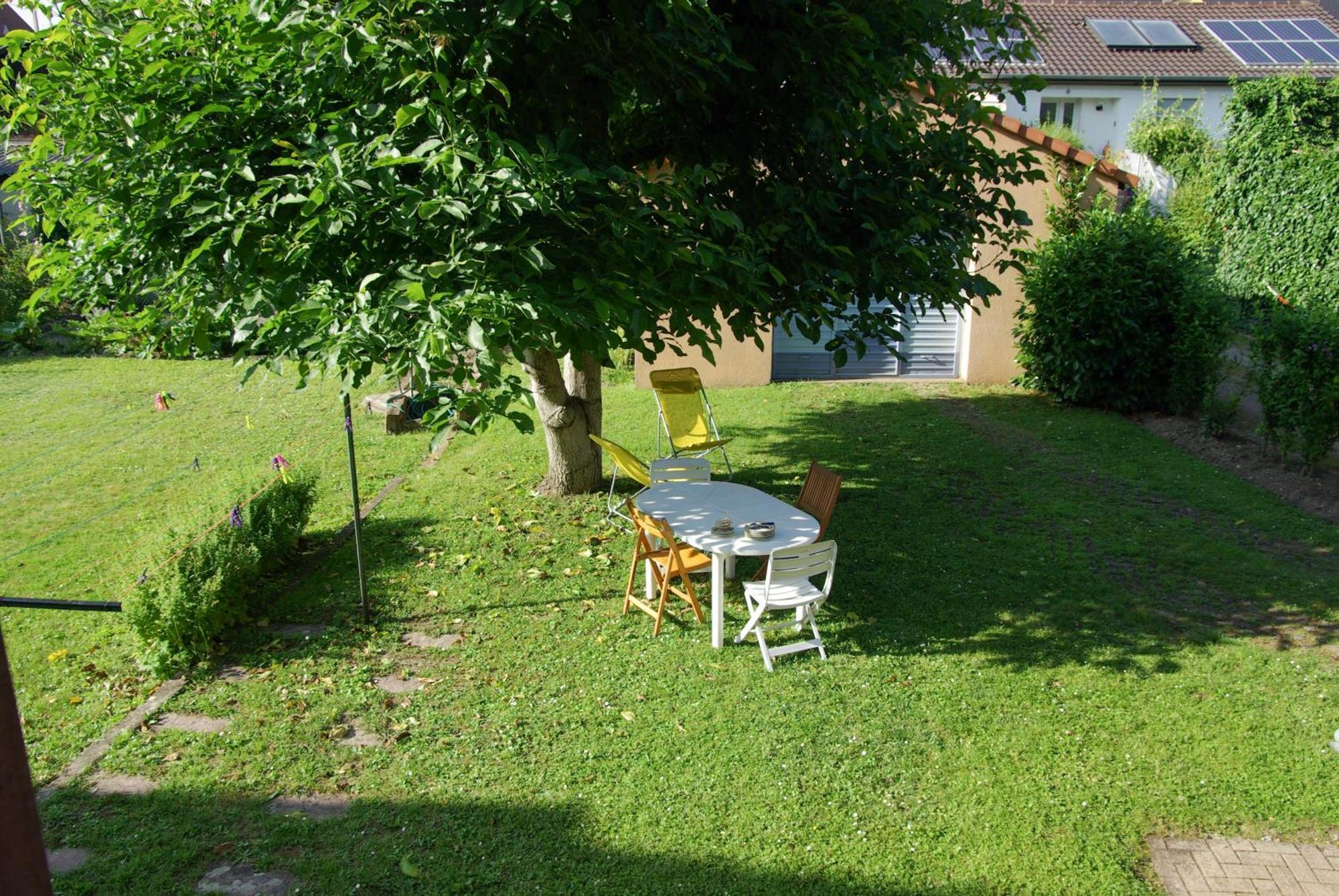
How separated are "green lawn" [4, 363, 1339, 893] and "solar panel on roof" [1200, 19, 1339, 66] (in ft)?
67.2

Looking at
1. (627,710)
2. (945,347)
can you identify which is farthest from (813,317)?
(945,347)

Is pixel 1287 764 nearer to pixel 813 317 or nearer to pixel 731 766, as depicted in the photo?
pixel 731 766

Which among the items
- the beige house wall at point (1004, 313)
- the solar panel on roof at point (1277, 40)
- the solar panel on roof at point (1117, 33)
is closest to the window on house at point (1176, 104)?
the solar panel on roof at point (1277, 40)

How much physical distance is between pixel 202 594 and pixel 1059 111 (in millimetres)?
25419

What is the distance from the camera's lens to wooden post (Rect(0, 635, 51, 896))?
1462 millimetres

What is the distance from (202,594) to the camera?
19.0ft

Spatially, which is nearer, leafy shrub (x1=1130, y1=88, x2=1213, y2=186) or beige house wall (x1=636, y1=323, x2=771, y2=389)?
beige house wall (x1=636, y1=323, x2=771, y2=389)

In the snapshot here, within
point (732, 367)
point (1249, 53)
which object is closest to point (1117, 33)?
point (1249, 53)

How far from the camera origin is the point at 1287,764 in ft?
16.0

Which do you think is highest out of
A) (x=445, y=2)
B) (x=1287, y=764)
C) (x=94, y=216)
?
(x=445, y=2)

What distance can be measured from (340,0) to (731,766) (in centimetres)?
437

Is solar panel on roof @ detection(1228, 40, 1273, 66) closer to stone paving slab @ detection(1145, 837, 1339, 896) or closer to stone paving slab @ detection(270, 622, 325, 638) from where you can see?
stone paving slab @ detection(1145, 837, 1339, 896)

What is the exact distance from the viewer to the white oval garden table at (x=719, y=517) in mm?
6004

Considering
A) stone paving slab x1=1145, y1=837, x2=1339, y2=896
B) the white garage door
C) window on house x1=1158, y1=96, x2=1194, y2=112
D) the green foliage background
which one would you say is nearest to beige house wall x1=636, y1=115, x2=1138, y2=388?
the white garage door
